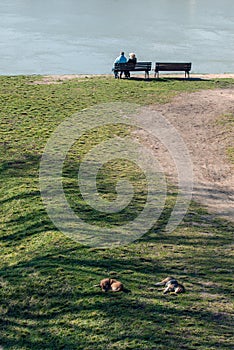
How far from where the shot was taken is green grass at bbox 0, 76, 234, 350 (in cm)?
949

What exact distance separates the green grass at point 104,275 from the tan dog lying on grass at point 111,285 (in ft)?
0.33

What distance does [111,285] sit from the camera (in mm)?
10422

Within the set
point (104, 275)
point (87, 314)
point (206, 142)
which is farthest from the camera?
point (206, 142)

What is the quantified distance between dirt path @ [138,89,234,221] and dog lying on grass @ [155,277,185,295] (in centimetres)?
308

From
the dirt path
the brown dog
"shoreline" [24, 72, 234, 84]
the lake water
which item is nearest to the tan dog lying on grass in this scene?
the brown dog

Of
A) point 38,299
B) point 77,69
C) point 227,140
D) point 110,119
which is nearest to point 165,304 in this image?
point 38,299

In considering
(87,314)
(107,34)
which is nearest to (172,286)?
(87,314)

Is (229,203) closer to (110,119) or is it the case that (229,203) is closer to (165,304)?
(165,304)

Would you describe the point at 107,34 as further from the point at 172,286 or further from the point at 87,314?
the point at 87,314

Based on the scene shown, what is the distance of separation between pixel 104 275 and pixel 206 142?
7.75 metres

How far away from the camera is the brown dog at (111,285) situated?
34.0 feet

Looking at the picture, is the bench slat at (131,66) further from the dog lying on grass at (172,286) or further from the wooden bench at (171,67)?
the dog lying on grass at (172,286)

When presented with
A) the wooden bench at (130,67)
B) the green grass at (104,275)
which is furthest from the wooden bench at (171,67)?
the green grass at (104,275)

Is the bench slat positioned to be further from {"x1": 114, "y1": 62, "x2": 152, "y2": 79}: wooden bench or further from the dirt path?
the dirt path
